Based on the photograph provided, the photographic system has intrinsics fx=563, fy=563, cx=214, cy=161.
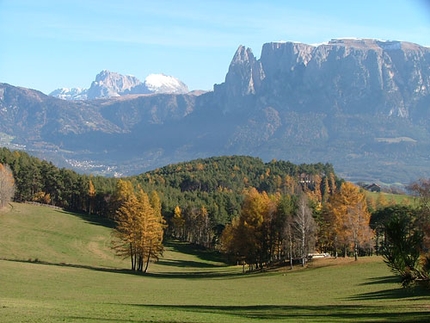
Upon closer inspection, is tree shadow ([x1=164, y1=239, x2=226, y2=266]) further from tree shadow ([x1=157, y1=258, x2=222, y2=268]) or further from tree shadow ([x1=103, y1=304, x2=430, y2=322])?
tree shadow ([x1=103, y1=304, x2=430, y2=322])

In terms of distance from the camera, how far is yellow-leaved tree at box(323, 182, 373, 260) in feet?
220

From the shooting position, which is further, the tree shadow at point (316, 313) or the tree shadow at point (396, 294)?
the tree shadow at point (396, 294)

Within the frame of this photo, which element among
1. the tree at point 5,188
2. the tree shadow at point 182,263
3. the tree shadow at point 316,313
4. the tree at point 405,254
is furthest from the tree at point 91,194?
the tree at point 405,254

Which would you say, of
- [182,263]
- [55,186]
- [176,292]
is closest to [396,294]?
[176,292]

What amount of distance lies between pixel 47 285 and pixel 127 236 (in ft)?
72.2

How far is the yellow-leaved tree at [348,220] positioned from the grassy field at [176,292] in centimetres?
343

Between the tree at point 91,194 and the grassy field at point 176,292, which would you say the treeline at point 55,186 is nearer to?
the tree at point 91,194

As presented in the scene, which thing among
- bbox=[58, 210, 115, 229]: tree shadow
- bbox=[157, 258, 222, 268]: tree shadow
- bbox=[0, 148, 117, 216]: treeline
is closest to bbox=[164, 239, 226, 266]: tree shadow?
bbox=[157, 258, 222, 268]: tree shadow

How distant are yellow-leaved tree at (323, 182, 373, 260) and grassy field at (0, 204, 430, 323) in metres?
→ 3.43

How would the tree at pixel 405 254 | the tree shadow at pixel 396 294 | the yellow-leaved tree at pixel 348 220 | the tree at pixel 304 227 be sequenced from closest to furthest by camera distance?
1. the tree at pixel 405 254
2. the tree shadow at pixel 396 294
3. the yellow-leaved tree at pixel 348 220
4. the tree at pixel 304 227

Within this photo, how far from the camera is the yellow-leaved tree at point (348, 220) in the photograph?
67.1 metres

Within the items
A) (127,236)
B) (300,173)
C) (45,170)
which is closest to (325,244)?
(127,236)

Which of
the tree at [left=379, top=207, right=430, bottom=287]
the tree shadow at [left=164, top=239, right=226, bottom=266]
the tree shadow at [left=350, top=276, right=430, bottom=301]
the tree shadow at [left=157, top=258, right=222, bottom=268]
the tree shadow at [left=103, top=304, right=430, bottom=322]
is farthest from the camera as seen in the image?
the tree shadow at [left=164, top=239, right=226, bottom=266]

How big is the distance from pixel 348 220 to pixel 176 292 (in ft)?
92.2
